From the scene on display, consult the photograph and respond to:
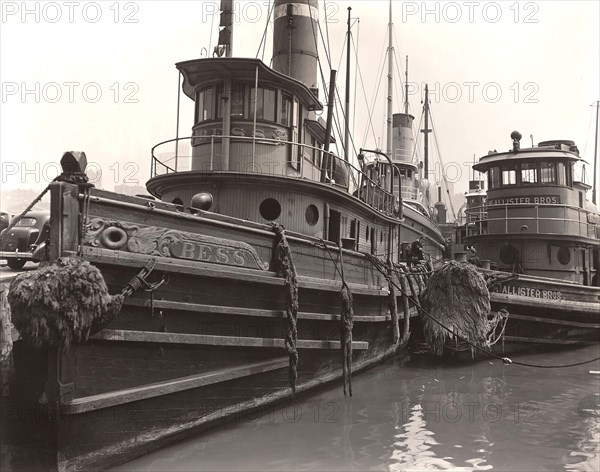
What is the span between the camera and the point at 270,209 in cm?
855

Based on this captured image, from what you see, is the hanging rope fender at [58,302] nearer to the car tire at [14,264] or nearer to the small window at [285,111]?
the car tire at [14,264]

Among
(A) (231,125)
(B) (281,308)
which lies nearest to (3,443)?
(B) (281,308)

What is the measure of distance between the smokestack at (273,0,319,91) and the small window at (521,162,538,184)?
268 inches

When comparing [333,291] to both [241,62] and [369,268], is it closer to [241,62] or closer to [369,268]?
[369,268]

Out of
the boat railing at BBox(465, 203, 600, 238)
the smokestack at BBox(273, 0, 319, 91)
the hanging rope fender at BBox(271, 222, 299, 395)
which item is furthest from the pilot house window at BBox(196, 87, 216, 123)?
the boat railing at BBox(465, 203, 600, 238)

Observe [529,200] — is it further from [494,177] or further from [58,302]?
[58,302]

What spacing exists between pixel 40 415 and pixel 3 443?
63 centimetres

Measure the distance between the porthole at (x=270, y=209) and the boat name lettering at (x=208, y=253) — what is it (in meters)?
1.78

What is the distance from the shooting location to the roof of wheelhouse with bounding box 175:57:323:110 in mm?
8500

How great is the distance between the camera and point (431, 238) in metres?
24.4

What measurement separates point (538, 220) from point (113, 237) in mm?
12905

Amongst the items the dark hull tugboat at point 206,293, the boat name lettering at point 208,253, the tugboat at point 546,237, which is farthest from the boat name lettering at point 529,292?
the boat name lettering at point 208,253

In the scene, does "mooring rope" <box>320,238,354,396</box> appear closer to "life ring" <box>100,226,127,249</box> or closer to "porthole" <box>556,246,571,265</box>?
"life ring" <box>100,226,127,249</box>

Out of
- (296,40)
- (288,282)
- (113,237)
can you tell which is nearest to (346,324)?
(288,282)
